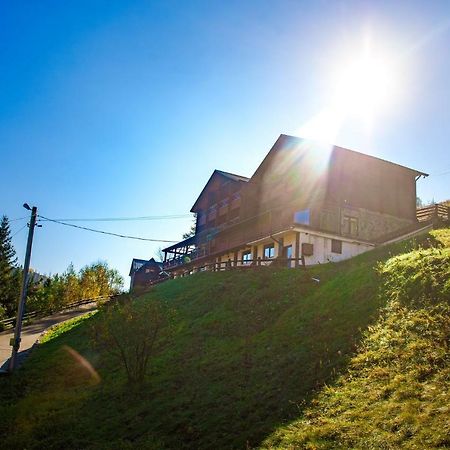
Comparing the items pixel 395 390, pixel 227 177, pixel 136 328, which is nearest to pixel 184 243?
pixel 227 177

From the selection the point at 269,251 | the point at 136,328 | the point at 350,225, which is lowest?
the point at 136,328

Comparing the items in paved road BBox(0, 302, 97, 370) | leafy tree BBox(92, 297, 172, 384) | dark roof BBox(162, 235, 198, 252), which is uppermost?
dark roof BBox(162, 235, 198, 252)

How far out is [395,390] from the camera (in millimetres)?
8922

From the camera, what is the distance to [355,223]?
124ft

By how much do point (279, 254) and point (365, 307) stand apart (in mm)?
21310

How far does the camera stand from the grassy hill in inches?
339

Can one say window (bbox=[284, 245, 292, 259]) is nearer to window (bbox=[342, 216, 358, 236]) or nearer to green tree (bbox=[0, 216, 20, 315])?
window (bbox=[342, 216, 358, 236])

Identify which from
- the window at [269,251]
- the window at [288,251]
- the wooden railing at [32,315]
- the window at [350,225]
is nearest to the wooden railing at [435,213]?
the window at [350,225]

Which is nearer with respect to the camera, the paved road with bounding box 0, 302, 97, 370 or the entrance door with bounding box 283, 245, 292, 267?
the paved road with bounding box 0, 302, 97, 370

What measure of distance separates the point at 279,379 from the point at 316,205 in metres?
26.4

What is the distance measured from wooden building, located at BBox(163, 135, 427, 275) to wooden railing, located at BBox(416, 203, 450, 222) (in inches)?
36.1

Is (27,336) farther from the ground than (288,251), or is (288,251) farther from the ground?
(288,251)

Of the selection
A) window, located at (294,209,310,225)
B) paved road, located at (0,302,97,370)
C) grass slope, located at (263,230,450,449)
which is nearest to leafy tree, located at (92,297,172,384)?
grass slope, located at (263,230,450,449)

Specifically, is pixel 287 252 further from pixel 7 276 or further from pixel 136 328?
pixel 7 276
